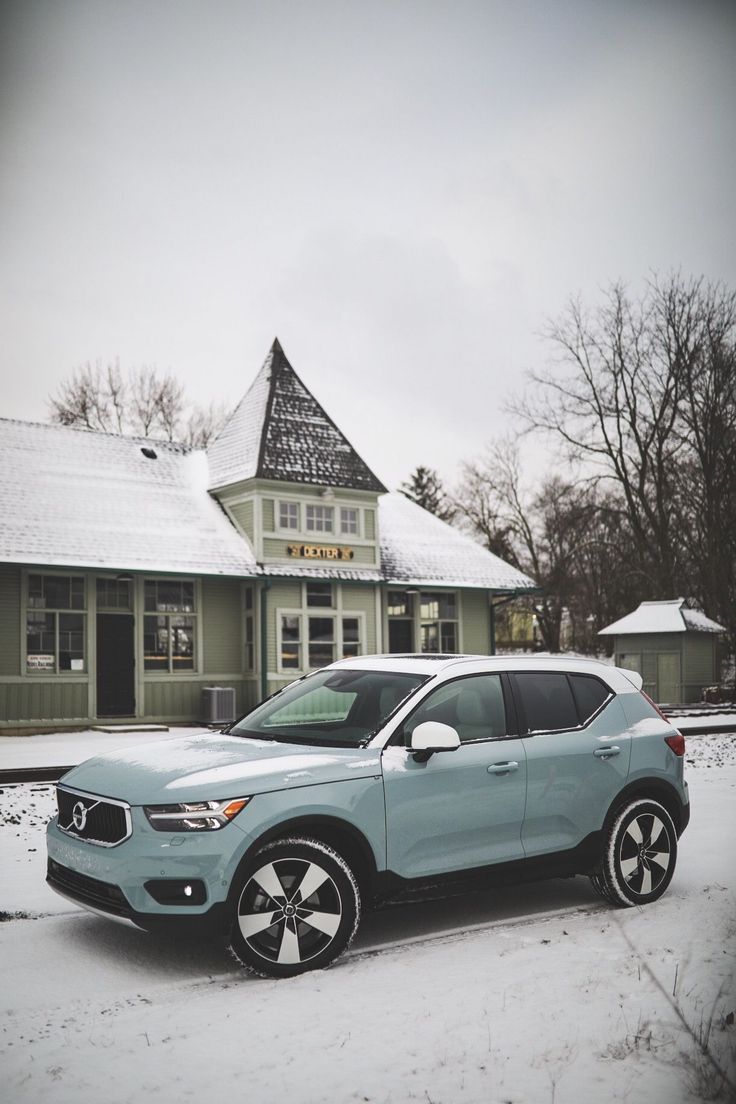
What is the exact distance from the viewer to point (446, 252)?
17641mm

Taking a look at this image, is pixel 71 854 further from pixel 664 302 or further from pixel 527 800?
pixel 664 302

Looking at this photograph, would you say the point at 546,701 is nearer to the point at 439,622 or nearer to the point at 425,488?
the point at 439,622

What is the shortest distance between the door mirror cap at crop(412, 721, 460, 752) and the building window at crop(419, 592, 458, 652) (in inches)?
880

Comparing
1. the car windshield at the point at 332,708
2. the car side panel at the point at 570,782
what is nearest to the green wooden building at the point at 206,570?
the car windshield at the point at 332,708

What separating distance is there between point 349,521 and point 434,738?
20.9 metres

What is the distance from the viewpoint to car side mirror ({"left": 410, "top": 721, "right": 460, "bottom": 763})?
19.4 ft

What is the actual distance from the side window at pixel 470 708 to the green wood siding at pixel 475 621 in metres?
22.2

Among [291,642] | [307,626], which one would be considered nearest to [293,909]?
[291,642]

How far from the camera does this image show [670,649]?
3014 centimetres

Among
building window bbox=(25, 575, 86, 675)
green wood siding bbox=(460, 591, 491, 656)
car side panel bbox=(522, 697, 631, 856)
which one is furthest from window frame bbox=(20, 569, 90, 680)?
car side panel bbox=(522, 697, 631, 856)

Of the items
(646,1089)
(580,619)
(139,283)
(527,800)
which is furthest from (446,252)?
(580,619)

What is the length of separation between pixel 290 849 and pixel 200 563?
18.5 meters

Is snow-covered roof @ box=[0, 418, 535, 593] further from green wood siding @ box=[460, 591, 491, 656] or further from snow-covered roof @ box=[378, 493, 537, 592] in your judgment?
green wood siding @ box=[460, 591, 491, 656]

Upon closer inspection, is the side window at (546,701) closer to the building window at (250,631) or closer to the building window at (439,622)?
the building window at (250,631)
